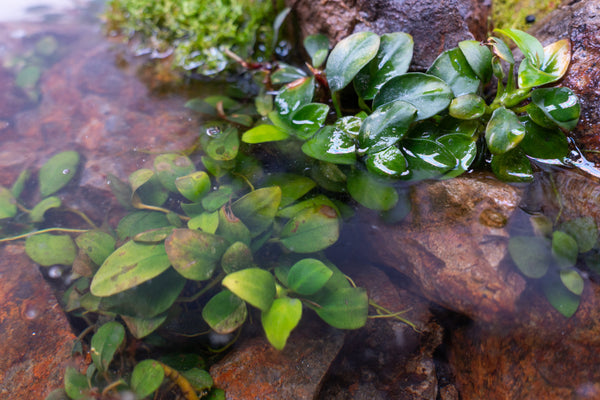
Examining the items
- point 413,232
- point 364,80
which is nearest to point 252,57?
point 364,80

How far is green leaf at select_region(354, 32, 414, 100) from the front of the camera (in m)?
1.47

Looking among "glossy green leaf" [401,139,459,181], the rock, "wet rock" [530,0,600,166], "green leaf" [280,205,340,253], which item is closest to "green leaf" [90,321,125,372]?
"green leaf" [280,205,340,253]

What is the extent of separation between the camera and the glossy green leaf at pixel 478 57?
4.47ft

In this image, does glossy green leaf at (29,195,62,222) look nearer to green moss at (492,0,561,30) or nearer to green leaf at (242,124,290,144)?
green leaf at (242,124,290,144)

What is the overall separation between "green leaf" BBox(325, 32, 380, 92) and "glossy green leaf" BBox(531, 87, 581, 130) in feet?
1.99

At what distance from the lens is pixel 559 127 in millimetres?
1324

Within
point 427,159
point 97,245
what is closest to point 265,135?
point 427,159

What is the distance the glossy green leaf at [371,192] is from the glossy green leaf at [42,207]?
1.31 metres

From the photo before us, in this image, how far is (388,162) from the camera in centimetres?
130

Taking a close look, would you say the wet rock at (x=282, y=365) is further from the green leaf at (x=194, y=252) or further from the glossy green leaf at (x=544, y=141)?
the glossy green leaf at (x=544, y=141)

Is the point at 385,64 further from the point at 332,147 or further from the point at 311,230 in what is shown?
the point at 311,230

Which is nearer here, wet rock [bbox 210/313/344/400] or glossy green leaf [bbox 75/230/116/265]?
wet rock [bbox 210/313/344/400]

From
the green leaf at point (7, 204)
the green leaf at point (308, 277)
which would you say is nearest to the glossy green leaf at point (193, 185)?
the green leaf at point (308, 277)

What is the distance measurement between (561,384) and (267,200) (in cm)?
106
